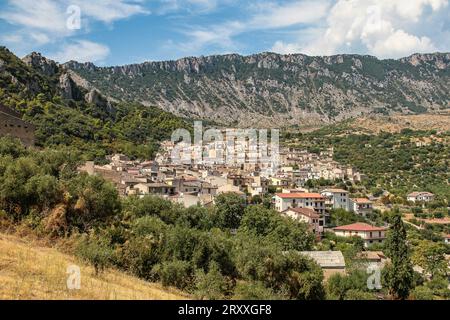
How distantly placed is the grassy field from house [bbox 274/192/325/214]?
1572 inches

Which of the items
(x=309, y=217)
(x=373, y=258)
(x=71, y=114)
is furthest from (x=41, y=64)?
(x=373, y=258)

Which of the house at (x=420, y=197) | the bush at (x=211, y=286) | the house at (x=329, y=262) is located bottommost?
the house at (x=329, y=262)

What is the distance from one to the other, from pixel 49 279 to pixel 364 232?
42844 mm

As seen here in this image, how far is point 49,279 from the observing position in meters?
11.3

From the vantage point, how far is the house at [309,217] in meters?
48.2

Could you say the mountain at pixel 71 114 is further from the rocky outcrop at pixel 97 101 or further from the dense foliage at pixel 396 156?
the dense foliage at pixel 396 156

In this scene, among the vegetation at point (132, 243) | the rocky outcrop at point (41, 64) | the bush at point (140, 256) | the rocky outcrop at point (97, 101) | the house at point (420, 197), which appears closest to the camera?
the vegetation at point (132, 243)

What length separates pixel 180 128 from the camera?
10588 cm

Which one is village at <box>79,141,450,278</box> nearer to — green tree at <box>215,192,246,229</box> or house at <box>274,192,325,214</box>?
house at <box>274,192,325,214</box>

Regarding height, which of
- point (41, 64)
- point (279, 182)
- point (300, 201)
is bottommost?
point (300, 201)

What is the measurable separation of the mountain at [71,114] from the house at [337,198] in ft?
96.6

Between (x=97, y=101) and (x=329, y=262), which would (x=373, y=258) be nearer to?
(x=329, y=262)

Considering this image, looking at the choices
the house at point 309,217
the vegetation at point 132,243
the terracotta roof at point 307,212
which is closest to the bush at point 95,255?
the vegetation at point 132,243
